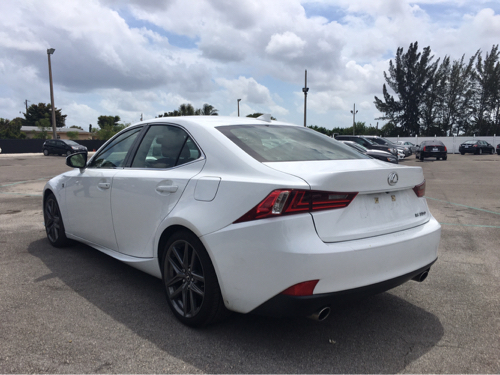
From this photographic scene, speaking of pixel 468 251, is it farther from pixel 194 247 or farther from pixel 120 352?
pixel 120 352

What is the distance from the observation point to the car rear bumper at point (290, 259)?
95.5 inches

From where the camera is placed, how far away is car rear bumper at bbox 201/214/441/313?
2.43 m

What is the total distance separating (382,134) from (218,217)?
74975mm

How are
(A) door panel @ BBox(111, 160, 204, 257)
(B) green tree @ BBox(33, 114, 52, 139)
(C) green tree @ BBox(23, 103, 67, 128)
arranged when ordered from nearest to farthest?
(A) door panel @ BBox(111, 160, 204, 257)
(B) green tree @ BBox(33, 114, 52, 139)
(C) green tree @ BBox(23, 103, 67, 128)

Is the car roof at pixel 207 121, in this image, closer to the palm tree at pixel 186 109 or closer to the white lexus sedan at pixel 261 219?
the white lexus sedan at pixel 261 219

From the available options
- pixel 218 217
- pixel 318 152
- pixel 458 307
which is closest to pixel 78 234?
pixel 218 217

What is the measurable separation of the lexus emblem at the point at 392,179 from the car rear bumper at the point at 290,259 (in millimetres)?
338

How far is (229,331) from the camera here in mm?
3014

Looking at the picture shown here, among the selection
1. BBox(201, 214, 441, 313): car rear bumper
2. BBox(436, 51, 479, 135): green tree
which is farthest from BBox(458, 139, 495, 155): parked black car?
BBox(201, 214, 441, 313): car rear bumper

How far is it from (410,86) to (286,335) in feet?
241

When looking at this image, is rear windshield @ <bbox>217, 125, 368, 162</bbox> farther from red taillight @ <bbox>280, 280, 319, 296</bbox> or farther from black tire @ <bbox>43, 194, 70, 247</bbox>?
black tire @ <bbox>43, 194, 70, 247</bbox>

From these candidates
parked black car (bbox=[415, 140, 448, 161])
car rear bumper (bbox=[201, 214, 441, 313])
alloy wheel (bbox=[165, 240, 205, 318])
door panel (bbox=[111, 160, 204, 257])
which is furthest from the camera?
parked black car (bbox=[415, 140, 448, 161])

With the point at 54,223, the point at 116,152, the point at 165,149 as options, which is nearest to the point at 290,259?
the point at 165,149

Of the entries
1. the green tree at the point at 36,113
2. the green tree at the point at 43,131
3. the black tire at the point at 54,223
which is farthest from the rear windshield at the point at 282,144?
the green tree at the point at 36,113
